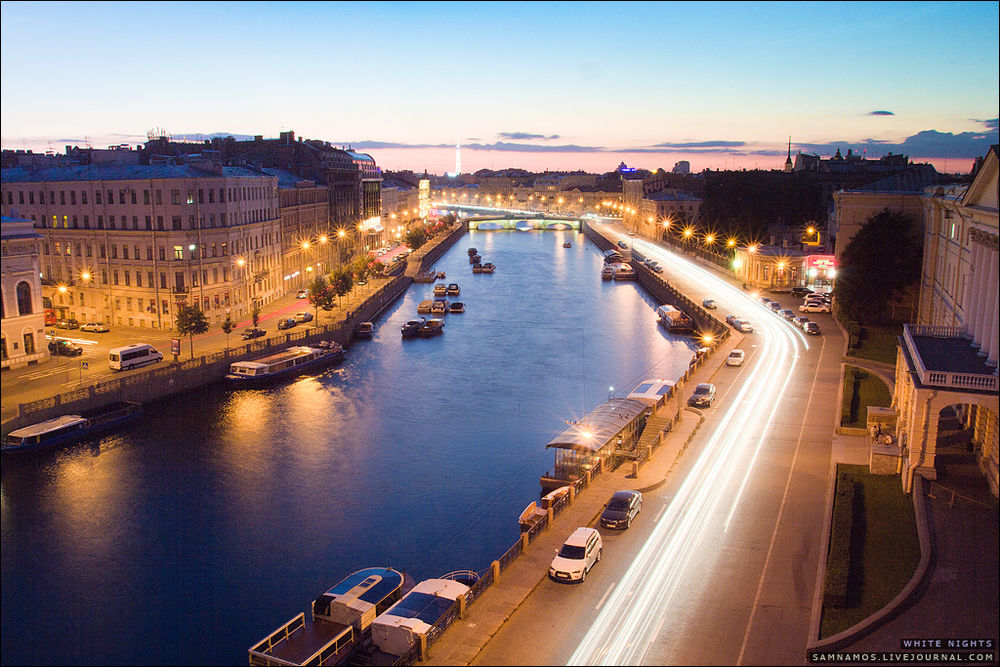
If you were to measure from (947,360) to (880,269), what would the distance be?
1686 centimetres

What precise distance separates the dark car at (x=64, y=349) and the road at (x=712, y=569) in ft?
62.5

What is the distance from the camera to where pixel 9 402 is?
49.9 ft

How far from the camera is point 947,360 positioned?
53.4 ft

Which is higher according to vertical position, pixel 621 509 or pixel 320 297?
pixel 320 297

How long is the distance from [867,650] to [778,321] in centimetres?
2636

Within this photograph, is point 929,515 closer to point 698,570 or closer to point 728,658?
point 698,570

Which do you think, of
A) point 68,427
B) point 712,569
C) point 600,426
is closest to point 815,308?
point 600,426

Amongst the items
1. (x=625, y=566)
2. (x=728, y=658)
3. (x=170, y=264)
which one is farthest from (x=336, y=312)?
(x=728, y=658)

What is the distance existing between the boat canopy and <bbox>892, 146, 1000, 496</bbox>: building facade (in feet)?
20.1

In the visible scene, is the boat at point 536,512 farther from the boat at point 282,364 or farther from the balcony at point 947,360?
the boat at point 282,364

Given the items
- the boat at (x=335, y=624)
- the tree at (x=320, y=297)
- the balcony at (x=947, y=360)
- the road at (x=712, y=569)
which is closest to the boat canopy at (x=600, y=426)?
the road at (x=712, y=569)

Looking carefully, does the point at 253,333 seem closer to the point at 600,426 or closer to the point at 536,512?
the point at 600,426

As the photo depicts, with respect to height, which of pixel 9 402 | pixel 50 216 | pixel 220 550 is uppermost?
pixel 50 216

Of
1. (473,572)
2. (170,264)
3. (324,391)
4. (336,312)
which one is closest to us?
(473,572)
